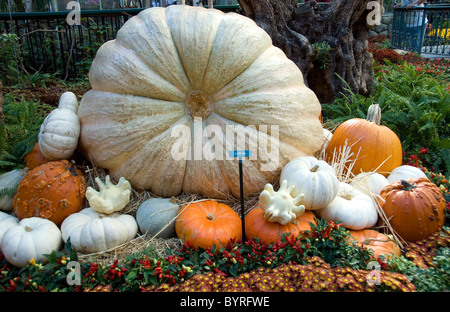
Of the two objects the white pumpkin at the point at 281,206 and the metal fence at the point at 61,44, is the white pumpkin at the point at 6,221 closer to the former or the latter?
the white pumpkin at the point at 281,206

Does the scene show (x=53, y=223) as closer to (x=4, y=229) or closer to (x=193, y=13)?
(x=4, y=229)

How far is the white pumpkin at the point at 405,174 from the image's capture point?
2.91m

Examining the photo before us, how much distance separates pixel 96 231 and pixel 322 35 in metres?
3.98

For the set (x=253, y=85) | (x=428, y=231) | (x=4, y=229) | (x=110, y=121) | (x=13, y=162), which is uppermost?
(x=253, y=85)

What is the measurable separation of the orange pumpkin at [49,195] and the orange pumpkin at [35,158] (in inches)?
8.7

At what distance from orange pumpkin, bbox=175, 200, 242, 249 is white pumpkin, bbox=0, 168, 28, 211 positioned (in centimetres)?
138

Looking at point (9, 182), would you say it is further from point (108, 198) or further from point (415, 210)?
point (415, 210)

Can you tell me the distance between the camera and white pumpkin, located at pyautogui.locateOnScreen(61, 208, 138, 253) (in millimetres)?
2277

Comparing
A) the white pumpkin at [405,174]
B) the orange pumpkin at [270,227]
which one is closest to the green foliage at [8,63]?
the orange pumpkin at [270,227]

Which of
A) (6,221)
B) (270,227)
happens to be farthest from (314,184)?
(6,221)
